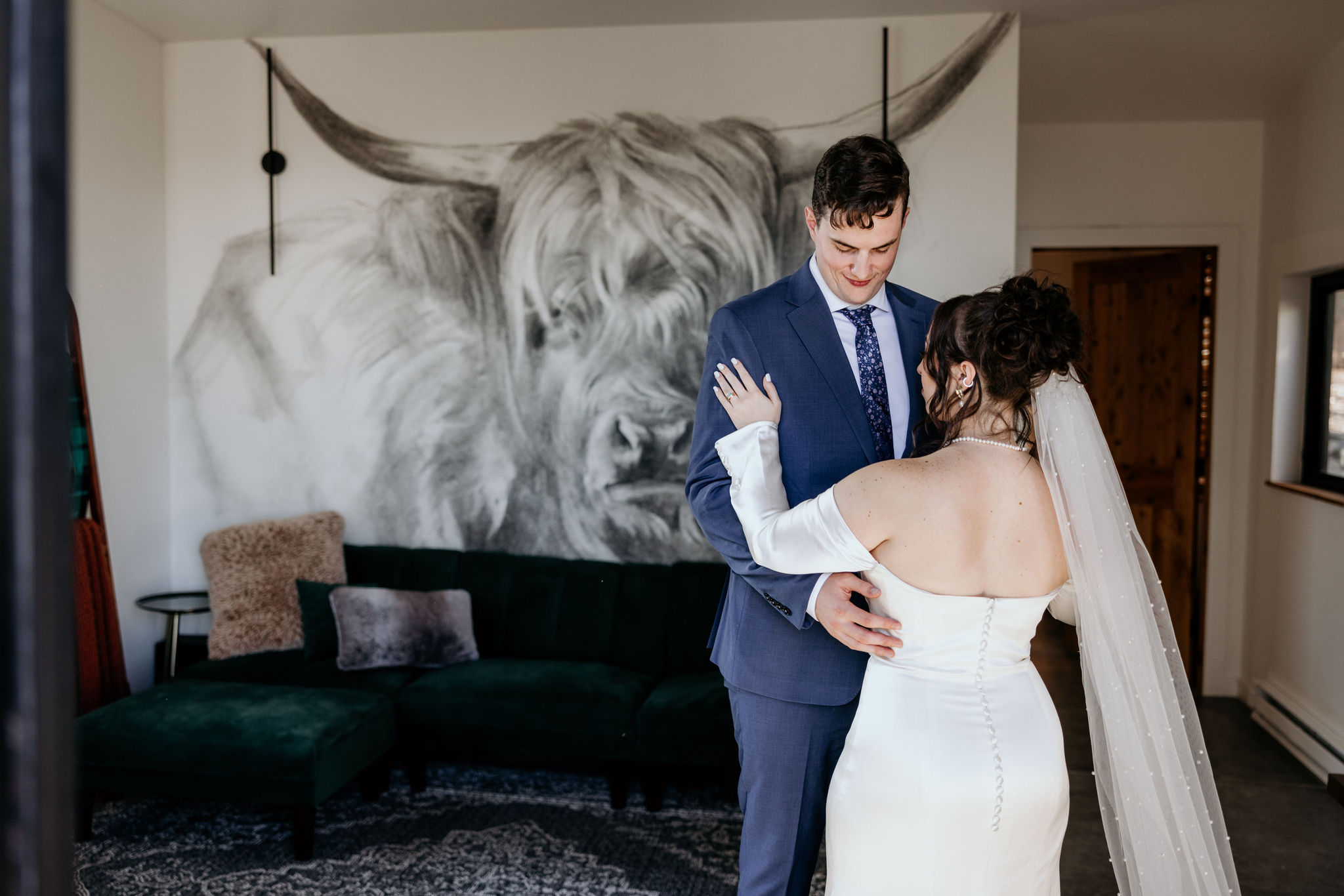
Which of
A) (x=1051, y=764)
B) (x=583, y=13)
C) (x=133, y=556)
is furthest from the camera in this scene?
(x=133, y=556)

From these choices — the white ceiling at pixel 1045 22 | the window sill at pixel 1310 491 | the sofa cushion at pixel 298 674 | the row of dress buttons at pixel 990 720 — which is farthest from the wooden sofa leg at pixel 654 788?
the window sill at pixel 1310 491

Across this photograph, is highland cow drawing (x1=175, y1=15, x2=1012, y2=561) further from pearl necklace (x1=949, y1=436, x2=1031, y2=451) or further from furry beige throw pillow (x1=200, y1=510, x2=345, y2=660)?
pearl necklace (x1=949, y1=436, x2=1031, y2=451)

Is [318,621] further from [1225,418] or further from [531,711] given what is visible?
[1225,418]

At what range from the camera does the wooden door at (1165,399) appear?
17.0 ft

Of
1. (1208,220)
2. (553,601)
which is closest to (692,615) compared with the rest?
(553,601)

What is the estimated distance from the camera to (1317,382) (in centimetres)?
453

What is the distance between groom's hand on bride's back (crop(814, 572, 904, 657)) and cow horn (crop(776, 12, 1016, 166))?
8.14 ft

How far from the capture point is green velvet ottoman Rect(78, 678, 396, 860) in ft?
9.45

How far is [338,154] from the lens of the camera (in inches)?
161

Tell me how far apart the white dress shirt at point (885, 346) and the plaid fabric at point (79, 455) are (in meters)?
2.82

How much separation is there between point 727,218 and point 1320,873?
298 centimetres

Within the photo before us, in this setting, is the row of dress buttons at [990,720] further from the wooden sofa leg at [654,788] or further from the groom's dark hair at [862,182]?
the wooden sofa leg at [654,788]

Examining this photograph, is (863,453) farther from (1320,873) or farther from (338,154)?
(338,154)

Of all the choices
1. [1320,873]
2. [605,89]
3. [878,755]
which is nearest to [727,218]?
[605,89]
